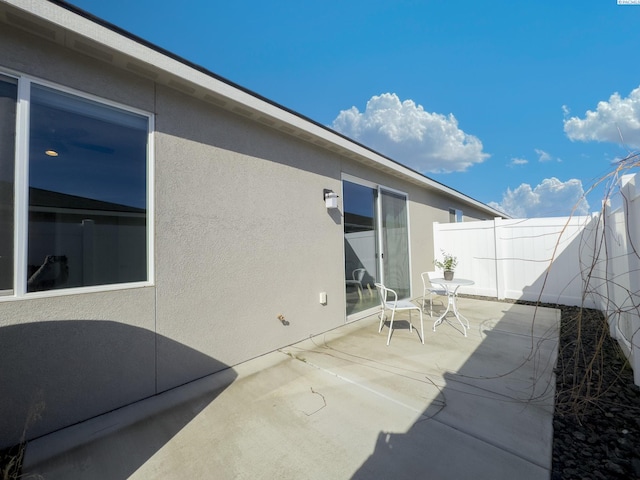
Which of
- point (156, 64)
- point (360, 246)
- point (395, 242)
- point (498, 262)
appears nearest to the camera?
point (156, 64)

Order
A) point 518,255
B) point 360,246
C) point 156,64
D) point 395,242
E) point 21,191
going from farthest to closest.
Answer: point 518,255 → point 395,242 → point 360,246 → point 156,64 → point 21,191

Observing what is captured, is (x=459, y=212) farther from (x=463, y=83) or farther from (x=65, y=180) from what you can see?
(x=65, y=180)

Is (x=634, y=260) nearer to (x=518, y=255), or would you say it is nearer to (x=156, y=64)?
(x=518, y=255)

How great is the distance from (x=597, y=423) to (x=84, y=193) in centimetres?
419

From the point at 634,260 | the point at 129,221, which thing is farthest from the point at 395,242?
the point at 129,221

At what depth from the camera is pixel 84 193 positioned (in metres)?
2.10

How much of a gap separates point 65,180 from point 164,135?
2.81ft

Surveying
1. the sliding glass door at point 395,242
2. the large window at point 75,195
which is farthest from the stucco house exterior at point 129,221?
the sliding glass door at point 395,242

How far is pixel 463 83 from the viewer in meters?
12.0

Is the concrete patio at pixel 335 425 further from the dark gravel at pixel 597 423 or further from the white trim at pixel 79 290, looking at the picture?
the white trim at pixel 79 290

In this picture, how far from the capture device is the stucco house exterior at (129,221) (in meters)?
1.79

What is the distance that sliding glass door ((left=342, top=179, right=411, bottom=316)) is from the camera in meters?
4.61

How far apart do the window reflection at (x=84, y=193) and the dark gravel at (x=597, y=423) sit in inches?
126

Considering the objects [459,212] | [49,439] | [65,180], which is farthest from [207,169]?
[459,212]
